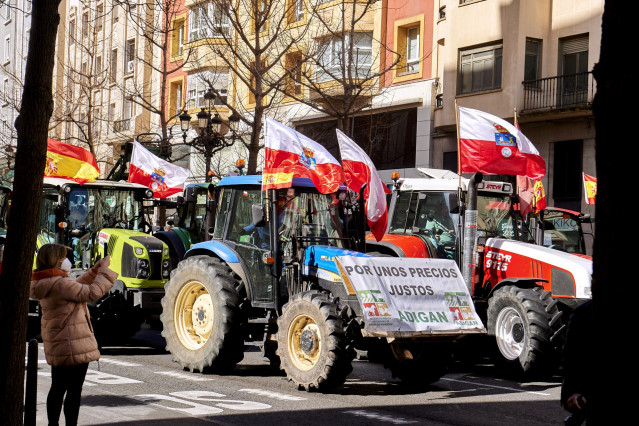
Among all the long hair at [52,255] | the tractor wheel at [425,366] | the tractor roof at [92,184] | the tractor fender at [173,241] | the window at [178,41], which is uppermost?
the window at [178,41]

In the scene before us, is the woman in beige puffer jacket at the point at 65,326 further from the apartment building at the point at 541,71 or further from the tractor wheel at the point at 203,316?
the apartment building at the point at 541,71

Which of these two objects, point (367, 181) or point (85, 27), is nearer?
point (367, 181)

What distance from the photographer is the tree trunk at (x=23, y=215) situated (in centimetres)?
592

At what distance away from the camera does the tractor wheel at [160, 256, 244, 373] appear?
37.4ft

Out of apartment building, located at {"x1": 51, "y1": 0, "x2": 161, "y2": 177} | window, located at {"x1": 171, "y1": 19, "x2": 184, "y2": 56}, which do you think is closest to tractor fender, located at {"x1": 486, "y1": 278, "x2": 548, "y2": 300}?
window, located at {"x1": 171, "y1": 19, "x2": 184, "y2": 56}

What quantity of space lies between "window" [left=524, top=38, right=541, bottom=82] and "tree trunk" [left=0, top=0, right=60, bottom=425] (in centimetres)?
2321

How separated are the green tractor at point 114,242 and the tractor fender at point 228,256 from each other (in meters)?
2.28

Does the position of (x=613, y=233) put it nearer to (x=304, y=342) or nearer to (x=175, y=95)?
(x=304, y=342)

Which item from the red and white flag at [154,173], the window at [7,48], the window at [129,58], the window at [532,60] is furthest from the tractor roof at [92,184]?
the window at [7,48]

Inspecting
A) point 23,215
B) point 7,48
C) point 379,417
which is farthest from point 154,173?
point 7,48

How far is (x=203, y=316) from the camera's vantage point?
1206 centimetres

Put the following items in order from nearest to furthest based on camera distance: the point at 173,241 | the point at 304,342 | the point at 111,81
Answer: the point at 304,342 < the point at 173,241 < the point at 111,81

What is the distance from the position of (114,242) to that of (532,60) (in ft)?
55.2

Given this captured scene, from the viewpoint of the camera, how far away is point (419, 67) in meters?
31.1
